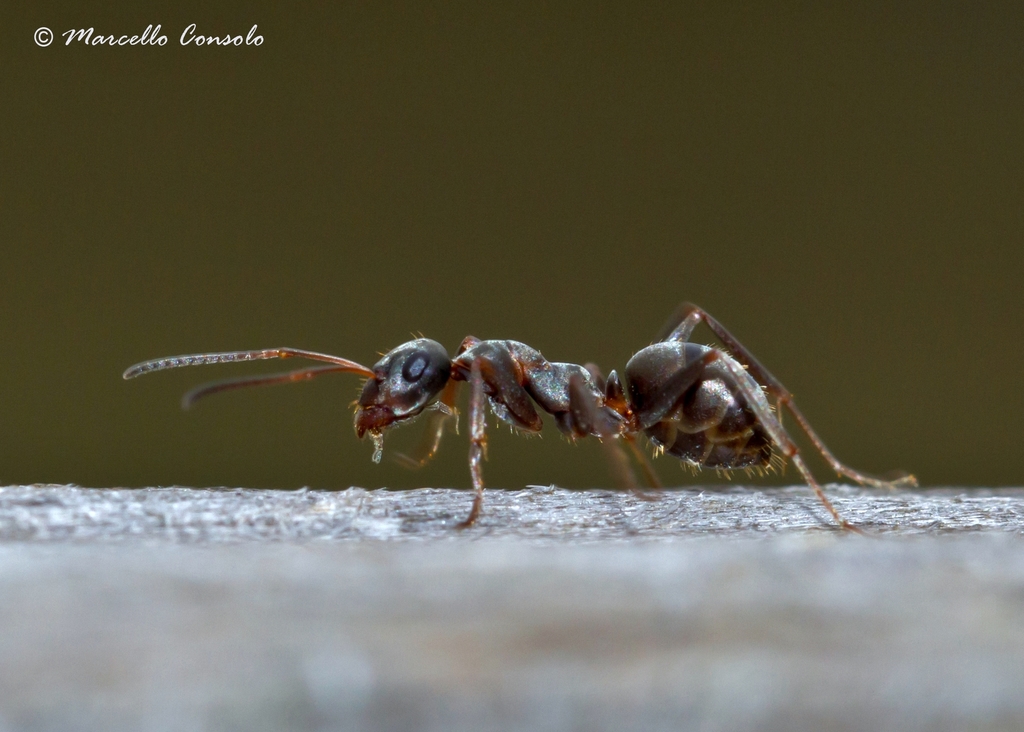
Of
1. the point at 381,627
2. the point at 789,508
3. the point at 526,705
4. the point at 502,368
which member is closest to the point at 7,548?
the point at 381,627

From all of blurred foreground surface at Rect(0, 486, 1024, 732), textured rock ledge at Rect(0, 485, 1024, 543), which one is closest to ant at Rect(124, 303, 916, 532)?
textured rock ledge at Rect(0, 485, 1024, 543)

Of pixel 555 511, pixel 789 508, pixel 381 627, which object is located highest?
pixel 381 627

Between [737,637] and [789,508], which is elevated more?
[737,637]

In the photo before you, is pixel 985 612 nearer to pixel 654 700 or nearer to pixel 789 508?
pixel 654 700

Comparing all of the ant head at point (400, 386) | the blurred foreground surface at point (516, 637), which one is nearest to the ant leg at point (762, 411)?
the ant head at point (400, 386)

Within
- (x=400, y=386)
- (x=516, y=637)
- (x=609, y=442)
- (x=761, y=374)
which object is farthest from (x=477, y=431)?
(x=516, y=637)

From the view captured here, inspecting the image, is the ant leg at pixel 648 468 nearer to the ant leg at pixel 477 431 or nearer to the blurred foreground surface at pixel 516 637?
the ant leg at pixel 477 431

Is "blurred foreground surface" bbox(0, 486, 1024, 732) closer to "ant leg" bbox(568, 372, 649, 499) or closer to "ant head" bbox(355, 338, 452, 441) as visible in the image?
"ant leg" bbox(568, 372, 649, 499)
